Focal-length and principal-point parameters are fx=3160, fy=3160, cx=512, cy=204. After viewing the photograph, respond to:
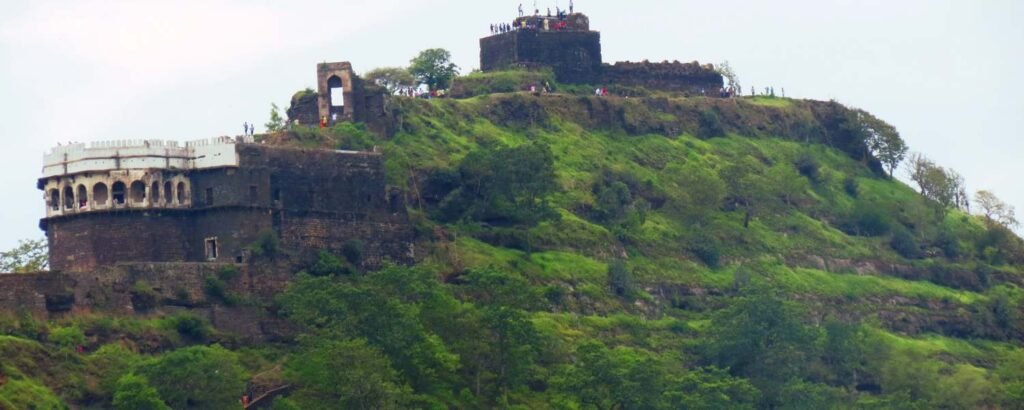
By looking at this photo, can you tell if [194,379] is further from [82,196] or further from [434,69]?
[434,69]

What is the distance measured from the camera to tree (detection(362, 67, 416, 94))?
5349 inches

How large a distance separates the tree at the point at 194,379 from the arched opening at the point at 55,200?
10.8m

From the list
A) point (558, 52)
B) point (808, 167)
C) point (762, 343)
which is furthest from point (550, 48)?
point (762, 343)

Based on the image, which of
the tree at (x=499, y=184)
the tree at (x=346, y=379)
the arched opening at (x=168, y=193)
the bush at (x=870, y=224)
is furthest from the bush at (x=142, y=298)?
the bush at (x=870, y=224)

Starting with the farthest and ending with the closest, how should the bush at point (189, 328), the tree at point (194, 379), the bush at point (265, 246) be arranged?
the bush at point (265, 246) < the bush at point (189, 328) < the tree at point (194, 379)

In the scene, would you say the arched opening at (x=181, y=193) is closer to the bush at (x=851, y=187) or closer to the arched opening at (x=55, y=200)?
the arched opening at (x=55, y=200)

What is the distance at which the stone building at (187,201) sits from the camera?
346ft

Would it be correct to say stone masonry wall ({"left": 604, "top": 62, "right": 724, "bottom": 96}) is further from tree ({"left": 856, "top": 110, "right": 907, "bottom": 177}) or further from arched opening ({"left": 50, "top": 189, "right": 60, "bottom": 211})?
arched opening ({"left": 50, "top": 189, "right": 60, "bottom": 211})

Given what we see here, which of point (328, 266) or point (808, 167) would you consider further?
point (808, 167)

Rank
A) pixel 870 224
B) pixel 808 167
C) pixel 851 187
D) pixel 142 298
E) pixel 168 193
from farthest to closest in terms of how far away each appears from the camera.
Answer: pixel 851 187 < pixel 808 167 < pixel 870 224 < pixel 168 193 < pixel 142 298

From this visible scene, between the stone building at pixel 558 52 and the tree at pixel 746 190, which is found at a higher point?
the stone building at pixel 558 52

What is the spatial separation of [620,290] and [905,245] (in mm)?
22641

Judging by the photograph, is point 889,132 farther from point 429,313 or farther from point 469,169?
point 429,313

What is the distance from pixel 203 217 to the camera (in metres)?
107
